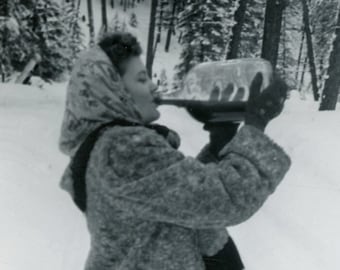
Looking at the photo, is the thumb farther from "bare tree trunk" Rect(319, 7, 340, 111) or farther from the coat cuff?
"bare tree trunk" Rect(319, 7, 340, 111)

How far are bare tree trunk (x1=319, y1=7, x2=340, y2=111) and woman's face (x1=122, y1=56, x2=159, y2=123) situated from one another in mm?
Result: 10841

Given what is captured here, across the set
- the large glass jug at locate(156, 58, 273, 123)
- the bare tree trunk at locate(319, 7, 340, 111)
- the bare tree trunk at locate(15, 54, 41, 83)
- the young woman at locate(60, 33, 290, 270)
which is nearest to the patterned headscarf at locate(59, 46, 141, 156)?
the young woman at locate(60, 33, 290, 270)

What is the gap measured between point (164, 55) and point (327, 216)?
5123 cm

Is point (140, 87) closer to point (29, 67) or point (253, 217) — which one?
point (253, 217)

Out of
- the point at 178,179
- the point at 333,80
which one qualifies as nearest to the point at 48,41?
the point at 333,80

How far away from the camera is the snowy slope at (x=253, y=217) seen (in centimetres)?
554

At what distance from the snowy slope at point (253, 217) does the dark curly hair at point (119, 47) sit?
3585 millimetres

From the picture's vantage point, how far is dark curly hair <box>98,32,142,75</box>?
6.52 feet

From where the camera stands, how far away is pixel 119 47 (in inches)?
79.4

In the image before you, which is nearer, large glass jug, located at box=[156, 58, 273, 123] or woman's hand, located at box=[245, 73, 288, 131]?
woman's hand, located at box=[245, 73, 288, 131]

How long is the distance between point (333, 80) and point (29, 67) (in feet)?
34.7

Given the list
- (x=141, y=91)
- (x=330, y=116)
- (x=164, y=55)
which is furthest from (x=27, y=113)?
(x=164, y=55)

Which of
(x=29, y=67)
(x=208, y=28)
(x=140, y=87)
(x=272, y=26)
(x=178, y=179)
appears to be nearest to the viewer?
(x=178, y=179)

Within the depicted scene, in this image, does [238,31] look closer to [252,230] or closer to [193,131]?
[193,131]
